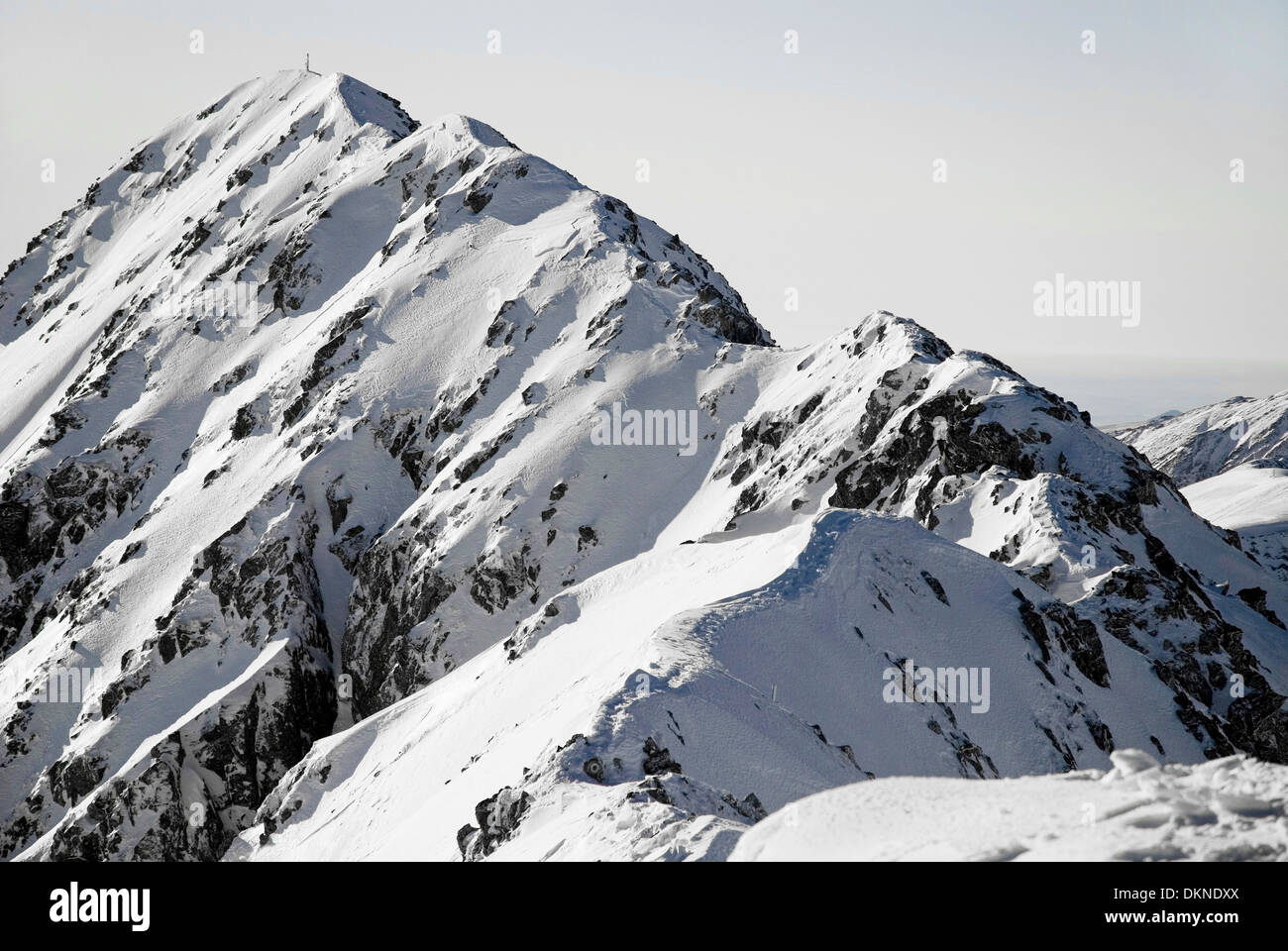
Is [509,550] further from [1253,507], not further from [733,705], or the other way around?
[1253,507]

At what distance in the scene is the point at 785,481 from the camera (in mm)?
77375

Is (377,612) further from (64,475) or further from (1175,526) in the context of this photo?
(1175,526)

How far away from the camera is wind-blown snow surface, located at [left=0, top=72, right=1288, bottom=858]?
139ft

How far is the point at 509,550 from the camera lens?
8831 centimetres

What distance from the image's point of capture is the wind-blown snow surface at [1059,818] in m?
14.0

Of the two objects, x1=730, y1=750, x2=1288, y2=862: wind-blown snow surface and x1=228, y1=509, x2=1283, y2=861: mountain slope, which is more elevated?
x1=730, y1=750, x2=1288, y2=862: wind-blown snow surface

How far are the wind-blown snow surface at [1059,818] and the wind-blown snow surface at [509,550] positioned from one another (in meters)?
6.06

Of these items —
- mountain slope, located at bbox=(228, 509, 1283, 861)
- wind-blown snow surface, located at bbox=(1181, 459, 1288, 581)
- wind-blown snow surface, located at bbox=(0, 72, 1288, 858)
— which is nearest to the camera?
mountain slope, located at bbox=(228, 509, 1283, 861)

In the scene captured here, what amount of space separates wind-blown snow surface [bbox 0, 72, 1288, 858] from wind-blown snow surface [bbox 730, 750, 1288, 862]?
6.06 metres

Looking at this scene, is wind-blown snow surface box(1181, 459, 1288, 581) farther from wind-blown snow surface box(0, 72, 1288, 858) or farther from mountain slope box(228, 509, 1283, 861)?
mountain slope box(228, 509, 1283, 861)

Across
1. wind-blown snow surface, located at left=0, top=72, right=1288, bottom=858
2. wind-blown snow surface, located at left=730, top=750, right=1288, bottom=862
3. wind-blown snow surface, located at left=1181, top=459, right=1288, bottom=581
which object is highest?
wind-blown snow surface, located at left=730, top=750, right=1288, bottom=862

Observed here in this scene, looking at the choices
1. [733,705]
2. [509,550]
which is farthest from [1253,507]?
[733,705]

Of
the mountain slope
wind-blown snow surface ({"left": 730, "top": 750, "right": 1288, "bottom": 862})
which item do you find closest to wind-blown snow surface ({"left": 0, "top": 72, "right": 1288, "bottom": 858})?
the mountain slope

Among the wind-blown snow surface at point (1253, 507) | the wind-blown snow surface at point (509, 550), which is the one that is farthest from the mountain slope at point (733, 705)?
the wind-blown snow surface at point (1253, 507)
